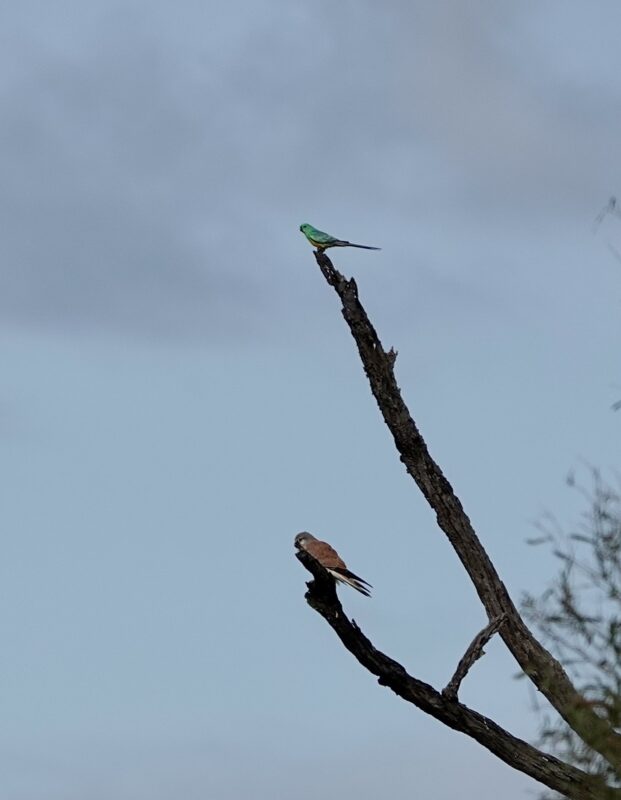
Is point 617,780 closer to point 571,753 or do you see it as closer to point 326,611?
point 571,753

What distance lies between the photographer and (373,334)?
52.5 ft

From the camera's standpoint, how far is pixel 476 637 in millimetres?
14766

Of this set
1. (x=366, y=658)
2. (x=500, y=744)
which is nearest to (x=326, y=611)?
(x=366, y=658)

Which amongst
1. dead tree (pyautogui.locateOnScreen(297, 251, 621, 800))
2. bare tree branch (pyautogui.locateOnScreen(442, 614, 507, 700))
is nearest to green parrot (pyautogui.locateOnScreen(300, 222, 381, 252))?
dead tree (pyautogui.locateOnScreen(297, 251, 621, 800))

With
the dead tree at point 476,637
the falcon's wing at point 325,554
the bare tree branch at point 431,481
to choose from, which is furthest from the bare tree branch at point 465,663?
the falcon's wing at point 325,554

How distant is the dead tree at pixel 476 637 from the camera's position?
14223mm

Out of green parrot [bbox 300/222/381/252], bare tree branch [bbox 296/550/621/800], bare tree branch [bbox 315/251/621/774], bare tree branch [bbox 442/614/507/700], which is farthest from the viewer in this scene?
green parrot [bbox 300/222/381/252]

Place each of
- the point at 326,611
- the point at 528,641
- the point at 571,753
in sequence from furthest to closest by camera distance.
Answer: the point at 528,641 < the point at 326,611 < the point at 571,753

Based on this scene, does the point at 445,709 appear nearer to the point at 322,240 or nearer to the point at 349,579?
the point at 349,579

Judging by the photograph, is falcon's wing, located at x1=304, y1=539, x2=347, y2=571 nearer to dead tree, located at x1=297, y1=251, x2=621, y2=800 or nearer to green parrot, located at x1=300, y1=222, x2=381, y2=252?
dead tree, located at x1=297, y1=251, x2=621, y2=800

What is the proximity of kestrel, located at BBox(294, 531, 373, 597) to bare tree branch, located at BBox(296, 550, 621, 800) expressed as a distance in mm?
331

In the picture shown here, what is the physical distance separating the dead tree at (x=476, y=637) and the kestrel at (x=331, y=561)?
399 mm

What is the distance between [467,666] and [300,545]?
6.48ft

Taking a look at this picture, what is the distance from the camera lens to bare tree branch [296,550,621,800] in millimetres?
14109
